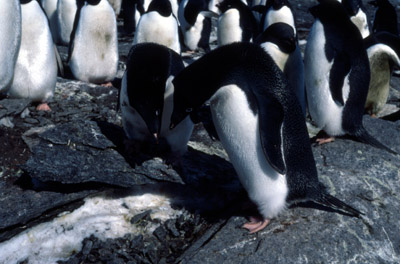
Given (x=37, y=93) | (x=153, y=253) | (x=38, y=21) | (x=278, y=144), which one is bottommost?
(x=153, y=253)

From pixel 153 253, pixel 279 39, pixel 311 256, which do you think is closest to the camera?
pixel 311 256


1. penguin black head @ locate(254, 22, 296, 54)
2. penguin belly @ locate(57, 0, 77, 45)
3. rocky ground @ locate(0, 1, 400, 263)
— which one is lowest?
rocky ground @ locate(0, 1, 400, 263)

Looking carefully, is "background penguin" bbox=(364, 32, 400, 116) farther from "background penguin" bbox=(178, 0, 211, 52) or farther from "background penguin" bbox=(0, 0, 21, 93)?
"background penguin" bbox=(178, 0, 211, 52)

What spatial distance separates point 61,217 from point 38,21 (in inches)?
88.9

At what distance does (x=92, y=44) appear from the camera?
18.5ft

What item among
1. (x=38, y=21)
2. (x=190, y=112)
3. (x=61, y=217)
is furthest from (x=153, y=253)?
(x=38, y=21)

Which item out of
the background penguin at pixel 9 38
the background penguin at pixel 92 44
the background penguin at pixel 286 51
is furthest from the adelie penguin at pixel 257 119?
the background penguin at pixel 92 44

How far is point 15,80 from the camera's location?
175 inches

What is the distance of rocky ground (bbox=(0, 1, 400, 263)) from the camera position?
2803 mm

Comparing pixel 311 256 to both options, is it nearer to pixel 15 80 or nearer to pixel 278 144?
pixel 278 144

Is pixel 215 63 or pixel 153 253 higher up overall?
pixel 215 63

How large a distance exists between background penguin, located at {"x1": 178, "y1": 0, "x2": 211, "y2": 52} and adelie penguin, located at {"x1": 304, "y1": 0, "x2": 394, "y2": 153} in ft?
17.2

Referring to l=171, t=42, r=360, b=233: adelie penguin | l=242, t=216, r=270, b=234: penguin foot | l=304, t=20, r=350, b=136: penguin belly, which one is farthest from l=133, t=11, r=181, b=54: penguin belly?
l=242, t=216, r=270, b=234: penguin foot

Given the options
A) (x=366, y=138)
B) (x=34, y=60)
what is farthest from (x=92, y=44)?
Result: (x=366, y=138)
